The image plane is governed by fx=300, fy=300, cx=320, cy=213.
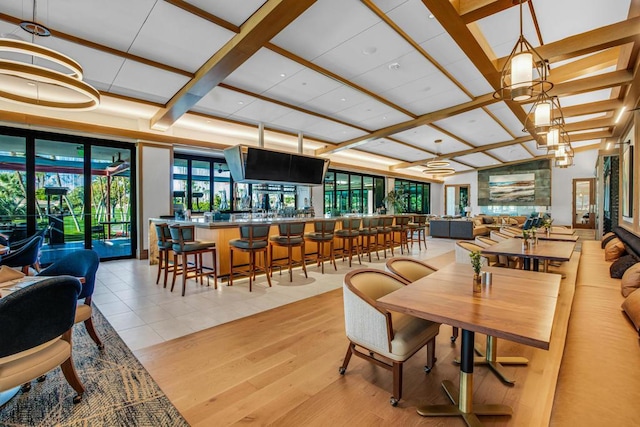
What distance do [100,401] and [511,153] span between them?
55.0 feet

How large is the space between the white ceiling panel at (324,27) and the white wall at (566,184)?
16451 mm

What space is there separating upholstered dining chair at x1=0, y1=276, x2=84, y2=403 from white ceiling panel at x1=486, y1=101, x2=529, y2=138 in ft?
27.5

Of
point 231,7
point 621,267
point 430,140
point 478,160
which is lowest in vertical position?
point 621,267

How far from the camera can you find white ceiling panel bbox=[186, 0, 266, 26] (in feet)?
11.0

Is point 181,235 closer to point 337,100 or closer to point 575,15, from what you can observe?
point 337,100

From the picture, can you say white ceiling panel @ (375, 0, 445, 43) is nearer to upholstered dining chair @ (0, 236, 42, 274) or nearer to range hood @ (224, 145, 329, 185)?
range hood @ (224, 145, 329, 185)

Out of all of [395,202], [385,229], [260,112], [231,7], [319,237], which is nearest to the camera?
[231,7]

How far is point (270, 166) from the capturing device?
7398 millimetres

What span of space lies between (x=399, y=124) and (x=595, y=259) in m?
5.24

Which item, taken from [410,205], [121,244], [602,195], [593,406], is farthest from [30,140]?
[410,205]

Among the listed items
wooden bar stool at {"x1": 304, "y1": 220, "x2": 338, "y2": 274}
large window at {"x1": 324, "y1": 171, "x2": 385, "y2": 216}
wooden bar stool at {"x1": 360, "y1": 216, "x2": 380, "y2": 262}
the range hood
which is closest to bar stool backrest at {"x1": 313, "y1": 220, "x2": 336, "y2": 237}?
wooden bar stool at {"x1": 304, "y1": 220, "x2": 338, "y2": 274}

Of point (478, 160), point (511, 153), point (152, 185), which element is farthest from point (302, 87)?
point (478, 160)

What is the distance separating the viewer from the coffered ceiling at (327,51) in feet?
11.4

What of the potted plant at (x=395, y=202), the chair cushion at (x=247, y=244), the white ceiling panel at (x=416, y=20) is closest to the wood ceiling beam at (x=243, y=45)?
the white ceiling panel at (x=416, y=20)
